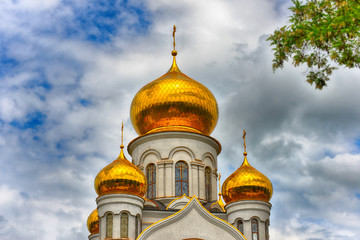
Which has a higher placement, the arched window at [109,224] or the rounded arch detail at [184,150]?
the rounded arch detail at [184,150]

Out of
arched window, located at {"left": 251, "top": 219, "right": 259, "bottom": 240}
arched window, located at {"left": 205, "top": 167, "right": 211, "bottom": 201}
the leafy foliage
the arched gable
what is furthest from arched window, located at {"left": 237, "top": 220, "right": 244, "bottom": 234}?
the leafy foliage

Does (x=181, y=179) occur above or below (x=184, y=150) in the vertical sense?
below

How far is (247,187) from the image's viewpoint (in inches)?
798

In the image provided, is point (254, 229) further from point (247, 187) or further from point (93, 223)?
point (93, 223)

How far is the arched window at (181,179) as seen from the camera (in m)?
21.1

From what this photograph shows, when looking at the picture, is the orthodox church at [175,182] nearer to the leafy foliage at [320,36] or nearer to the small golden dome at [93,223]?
the small golden dome at [93,223]

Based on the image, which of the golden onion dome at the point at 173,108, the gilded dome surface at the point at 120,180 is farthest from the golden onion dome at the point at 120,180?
the golden onion dome at the point at 173,108

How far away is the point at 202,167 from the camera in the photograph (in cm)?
2173

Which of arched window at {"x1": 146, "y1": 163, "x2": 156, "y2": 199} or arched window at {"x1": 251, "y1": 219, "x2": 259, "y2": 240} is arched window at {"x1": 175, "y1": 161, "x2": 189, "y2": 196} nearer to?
arched window at {"x1": 146, "y1": 163, "x2": 156, "y2": 199}

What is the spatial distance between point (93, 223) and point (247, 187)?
7629 mm

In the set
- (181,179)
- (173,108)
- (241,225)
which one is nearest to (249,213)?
(241,225)

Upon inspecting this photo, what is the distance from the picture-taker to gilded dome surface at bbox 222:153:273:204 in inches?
798

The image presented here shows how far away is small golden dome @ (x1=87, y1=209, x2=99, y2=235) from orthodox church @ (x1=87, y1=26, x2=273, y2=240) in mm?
43

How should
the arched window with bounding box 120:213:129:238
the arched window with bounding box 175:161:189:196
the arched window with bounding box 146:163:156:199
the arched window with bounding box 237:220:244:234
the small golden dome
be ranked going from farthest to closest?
the small golden dome < the arched window with bounding box 146:163:156:199 < the arched window with bounding box 175:161:189:196 < the arched window with bounding box 237:220:244:234 < the arched window with bounding box 120:213:129:238
